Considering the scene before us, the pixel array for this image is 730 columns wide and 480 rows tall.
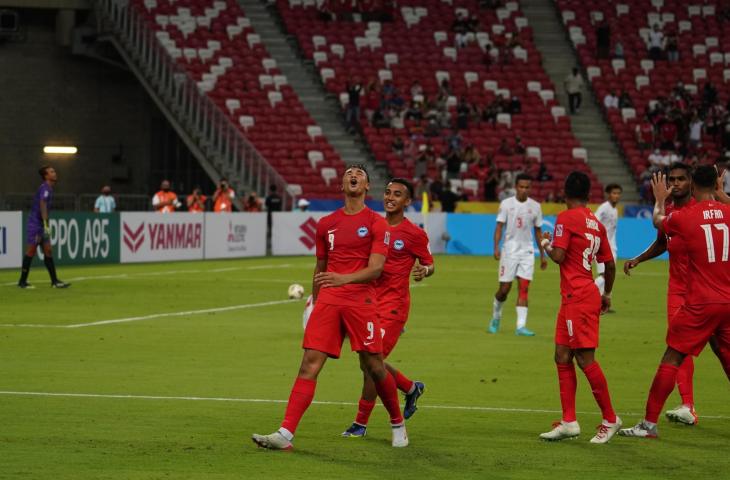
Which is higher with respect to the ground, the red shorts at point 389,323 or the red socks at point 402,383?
the red shorts at point 389,323

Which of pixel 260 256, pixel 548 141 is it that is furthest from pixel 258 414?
pixel 548 141

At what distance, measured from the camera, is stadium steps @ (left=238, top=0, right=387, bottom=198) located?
161ft

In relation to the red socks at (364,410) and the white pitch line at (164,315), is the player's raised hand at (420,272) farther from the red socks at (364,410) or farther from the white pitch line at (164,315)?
the white pitch line at (164,315)

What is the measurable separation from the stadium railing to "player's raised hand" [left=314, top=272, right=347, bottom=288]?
33.2m

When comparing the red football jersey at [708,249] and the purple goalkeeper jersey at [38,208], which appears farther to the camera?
the purple goalkeeper jersey at [38,208]

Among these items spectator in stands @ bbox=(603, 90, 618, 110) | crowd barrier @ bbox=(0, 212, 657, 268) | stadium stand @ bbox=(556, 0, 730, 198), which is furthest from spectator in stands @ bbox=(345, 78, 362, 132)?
stadium stand @ bbox=(556, 0, 730, 198)

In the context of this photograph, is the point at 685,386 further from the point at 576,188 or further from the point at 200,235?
Answer: the point at 200,235

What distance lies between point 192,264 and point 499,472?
27.0 meters

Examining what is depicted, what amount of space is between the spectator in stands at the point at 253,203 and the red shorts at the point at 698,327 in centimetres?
3083

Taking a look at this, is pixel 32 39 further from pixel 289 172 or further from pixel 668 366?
pixel 668 366

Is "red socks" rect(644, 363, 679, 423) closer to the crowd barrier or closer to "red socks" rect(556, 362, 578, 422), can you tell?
"red socks" rect(556, 362, 578, 422)

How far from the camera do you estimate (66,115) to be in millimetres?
50281

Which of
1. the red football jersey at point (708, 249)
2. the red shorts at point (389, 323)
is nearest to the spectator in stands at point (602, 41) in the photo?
the red shorts at point (389, 323)

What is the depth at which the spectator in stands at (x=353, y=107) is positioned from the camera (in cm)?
4953
